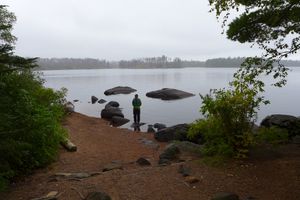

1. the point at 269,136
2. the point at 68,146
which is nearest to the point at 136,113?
the point at 68,146

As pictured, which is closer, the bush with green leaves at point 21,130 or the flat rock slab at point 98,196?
the flat rock slab at point 98,196

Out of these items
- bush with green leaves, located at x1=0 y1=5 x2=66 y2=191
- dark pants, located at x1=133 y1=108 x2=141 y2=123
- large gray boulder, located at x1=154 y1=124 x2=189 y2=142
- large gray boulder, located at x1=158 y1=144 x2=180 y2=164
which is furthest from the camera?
dark pants, located at x1=133 y1=108 x2=141 y2=123

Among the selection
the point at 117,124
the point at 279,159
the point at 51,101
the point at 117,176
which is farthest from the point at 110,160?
the point at 117,124

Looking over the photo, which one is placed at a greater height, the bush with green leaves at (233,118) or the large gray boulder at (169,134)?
the bush with green leaves at (233,118)

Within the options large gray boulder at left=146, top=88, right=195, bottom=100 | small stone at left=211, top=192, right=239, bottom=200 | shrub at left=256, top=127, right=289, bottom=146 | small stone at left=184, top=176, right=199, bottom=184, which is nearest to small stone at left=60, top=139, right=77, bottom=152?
small stone at left=184, top=176, right=199, bottom=184

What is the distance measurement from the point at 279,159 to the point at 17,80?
780 centimetres

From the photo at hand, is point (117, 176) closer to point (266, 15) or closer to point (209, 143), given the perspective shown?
point (209, 143)

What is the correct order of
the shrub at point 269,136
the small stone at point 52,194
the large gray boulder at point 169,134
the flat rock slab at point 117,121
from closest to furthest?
the small stone at point 52,194
the shrub at point 269,136
the large gray boulder at point 169,134
the flat rock slab at point 117,121

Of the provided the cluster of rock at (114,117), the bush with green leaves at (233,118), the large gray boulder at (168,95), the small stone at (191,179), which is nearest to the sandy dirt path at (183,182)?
the small stone at (191,179)

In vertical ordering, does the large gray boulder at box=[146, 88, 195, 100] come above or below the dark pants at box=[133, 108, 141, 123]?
below

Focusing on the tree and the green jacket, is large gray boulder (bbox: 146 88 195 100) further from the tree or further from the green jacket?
the tree

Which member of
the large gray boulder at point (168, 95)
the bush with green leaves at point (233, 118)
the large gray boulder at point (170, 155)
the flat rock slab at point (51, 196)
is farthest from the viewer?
the large gray boulder at point (168, 95)

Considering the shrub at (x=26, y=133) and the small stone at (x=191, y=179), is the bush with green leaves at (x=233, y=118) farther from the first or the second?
the shrub at (x=26, y=133)

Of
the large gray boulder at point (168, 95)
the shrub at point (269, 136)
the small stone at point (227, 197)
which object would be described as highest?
the shrub at point (269, 136)
